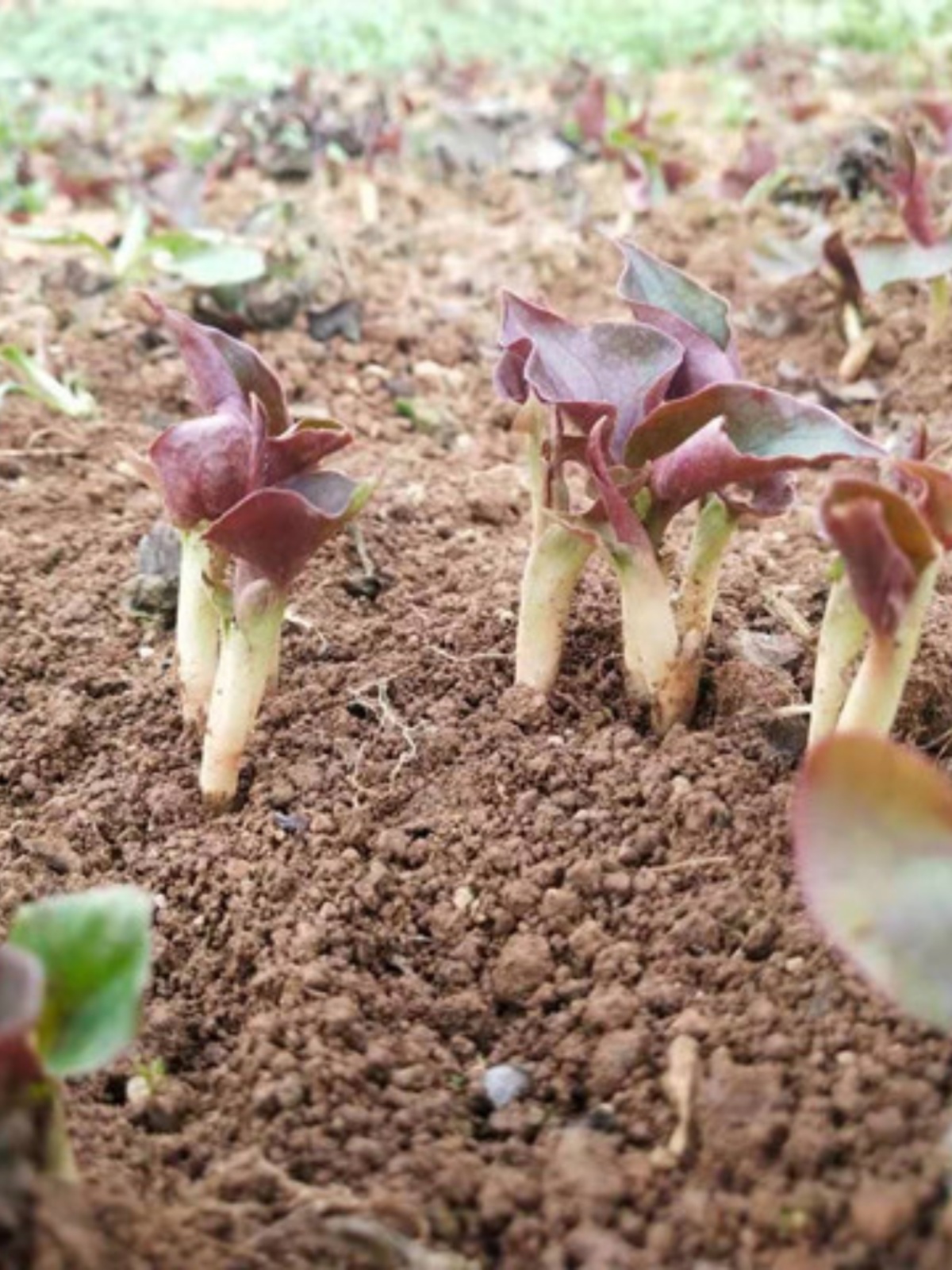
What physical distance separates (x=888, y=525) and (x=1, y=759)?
0.93 meters

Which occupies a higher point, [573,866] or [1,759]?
[573,866]

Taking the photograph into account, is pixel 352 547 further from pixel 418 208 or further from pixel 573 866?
pixel 418 208

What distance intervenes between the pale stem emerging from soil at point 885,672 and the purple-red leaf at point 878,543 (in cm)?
2

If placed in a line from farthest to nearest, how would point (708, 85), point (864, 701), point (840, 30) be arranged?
point (840, 30), point (708, 85), point (864, 701)

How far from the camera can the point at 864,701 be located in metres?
1.12

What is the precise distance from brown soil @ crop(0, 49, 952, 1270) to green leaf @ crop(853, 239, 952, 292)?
1.03ft

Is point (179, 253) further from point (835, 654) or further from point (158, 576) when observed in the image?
point (835, 654)

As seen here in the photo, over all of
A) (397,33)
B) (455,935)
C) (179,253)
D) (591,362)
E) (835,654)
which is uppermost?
(591,362)

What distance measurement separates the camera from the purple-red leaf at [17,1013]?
787 mm

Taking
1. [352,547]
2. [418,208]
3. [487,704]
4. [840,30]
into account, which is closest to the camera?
[487,704]

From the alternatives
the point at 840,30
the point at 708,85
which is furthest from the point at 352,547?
the point at 840,30

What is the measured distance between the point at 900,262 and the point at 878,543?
4.49 ft

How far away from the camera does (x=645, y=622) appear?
1.32m

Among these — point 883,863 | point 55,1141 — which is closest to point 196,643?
point 55,1141
